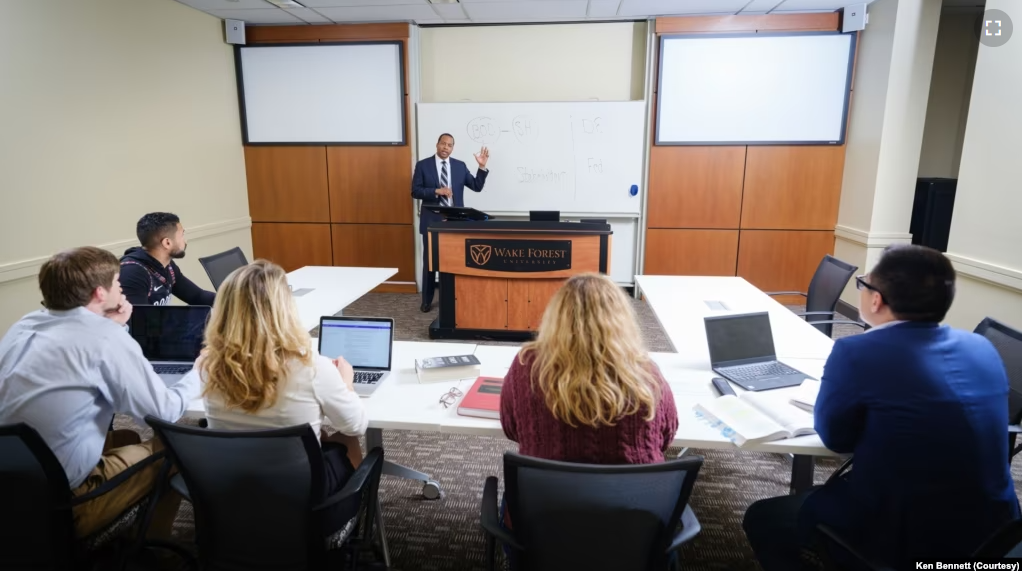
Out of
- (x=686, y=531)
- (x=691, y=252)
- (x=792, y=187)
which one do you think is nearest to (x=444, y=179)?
(x=691, y=252)

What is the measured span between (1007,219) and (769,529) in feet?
9.45

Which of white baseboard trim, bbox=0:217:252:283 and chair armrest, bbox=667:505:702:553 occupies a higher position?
white baseboard trim, bbox=0:217:252:283

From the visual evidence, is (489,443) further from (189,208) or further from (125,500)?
(189,208)

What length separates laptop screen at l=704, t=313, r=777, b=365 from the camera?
7.04 feet

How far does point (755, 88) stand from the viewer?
5.32 metres

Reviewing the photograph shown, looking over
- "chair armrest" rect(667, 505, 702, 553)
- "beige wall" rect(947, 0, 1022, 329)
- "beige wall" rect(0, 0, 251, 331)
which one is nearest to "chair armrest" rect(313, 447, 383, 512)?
"chair armrest" rect(667, 505, 702, 553)

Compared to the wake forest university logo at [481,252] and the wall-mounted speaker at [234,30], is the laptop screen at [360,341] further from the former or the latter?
the wall-mounted speaker at [234,30]

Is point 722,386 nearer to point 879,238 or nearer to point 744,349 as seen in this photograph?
point 744,349

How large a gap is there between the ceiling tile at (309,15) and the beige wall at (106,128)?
84 cm

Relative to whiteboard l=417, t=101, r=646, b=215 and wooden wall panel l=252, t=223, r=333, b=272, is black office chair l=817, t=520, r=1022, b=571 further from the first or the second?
wooden wall panel l=252, t=223, r=333, b=272

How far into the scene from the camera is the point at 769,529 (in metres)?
1.65

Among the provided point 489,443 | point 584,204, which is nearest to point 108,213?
point 489,443

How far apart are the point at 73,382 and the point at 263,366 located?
536mm

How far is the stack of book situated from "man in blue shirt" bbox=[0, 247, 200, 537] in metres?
0.78
